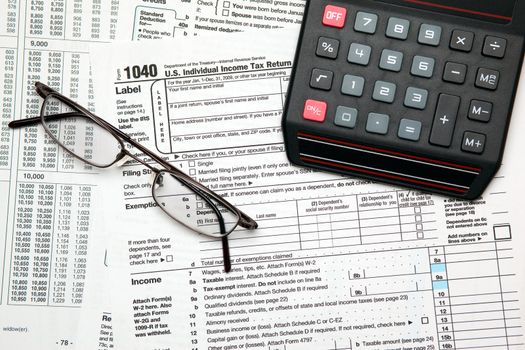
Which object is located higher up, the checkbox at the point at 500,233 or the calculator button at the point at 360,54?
the calculator button at the point at 360,54

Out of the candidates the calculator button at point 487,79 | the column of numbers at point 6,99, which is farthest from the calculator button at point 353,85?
the column of numbers at point 6,99

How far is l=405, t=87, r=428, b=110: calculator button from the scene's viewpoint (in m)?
0.56

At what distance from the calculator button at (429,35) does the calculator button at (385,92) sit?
49 millimetres

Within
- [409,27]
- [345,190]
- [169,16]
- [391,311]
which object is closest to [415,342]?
[391,311]

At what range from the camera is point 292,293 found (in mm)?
594

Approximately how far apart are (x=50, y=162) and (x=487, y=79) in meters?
0.42

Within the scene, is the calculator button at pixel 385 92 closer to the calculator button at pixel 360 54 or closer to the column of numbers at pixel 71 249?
the calculator button at pixel 360 54

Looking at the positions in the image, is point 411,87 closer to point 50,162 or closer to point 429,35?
point 429,35

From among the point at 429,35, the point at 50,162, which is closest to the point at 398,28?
the point at 429,35

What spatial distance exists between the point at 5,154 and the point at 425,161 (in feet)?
1.32

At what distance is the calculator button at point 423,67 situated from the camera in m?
0.56

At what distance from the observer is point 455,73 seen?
56 centimetres

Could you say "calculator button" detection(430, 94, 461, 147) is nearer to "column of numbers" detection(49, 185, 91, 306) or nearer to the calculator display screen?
the calculator display screen

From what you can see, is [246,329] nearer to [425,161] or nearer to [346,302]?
[346,302]
